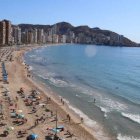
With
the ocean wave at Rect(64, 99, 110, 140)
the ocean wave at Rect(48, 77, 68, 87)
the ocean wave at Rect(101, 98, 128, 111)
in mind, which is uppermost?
the ocean wave at Rect(48, 77, 68, 87)

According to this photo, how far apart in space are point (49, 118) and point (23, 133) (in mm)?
6951

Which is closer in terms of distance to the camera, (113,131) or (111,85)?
(113,131)

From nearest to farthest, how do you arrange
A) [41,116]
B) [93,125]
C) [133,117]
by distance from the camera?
1. [93,125]
2. [41,116]
3. [133,117]

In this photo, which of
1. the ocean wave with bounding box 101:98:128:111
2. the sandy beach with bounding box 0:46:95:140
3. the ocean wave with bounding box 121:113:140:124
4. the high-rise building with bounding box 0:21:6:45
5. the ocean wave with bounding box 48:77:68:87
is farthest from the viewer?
the high-rise building with bounding box 0:21:6:45

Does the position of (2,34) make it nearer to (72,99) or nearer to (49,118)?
(72,99)

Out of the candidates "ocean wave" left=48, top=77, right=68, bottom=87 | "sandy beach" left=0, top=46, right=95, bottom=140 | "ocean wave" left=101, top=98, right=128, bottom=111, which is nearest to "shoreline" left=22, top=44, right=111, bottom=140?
"sandy beach" left=0, top=46, right=95, bottom=140

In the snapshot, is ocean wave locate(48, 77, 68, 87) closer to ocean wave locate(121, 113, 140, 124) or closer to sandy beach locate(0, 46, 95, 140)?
sandy beach locate(0, 46, 95, 140)

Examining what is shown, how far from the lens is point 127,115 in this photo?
43.8 metres

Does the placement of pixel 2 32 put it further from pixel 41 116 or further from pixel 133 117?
pixel 133 117

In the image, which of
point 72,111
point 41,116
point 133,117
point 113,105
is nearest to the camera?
point 41,116

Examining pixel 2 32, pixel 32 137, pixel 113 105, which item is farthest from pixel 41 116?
pixel 2 32

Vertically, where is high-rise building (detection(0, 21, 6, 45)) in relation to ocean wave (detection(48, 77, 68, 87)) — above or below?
above

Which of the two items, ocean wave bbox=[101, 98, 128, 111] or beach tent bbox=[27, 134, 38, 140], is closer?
beach tent bbox=[27, 134, 38, 140]

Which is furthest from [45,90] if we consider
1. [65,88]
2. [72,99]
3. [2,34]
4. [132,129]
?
[2,34]
